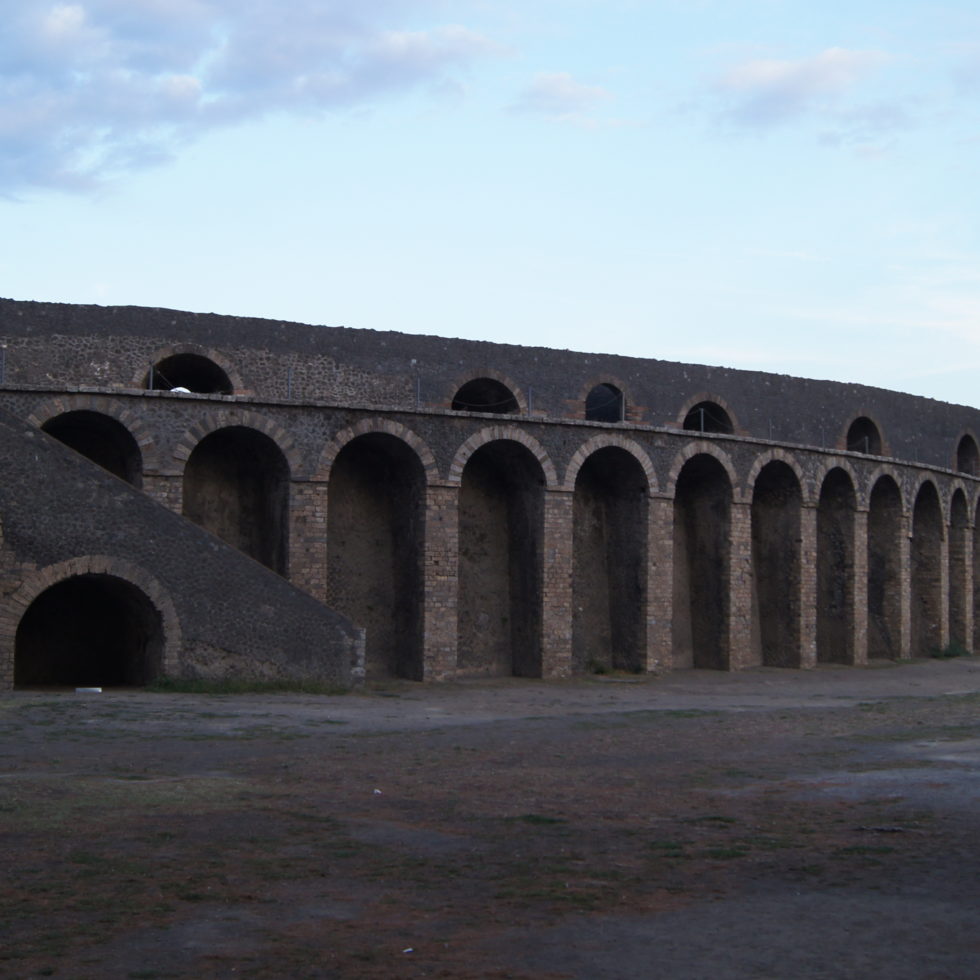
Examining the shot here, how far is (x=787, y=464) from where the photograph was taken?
2303 centimetres

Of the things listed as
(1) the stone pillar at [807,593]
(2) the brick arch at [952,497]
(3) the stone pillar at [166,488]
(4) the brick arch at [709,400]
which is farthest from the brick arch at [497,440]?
(2) the brick arch at [952,497]

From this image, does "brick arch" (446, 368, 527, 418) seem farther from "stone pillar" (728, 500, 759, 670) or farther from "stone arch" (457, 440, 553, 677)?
"stone pillar" (728, 500, 759, 670)

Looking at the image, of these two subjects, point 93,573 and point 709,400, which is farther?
point 709,400

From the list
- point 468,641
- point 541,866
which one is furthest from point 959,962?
point 468,641

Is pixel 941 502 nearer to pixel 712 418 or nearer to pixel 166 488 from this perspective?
pixel 712 418

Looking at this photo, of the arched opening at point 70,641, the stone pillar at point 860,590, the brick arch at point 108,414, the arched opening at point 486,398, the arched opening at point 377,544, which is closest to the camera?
the brick arch at point 108,414

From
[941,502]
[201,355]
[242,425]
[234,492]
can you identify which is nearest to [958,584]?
[941,502]

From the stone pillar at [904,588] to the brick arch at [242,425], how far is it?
45.1 feet

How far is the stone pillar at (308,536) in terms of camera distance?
1762cm

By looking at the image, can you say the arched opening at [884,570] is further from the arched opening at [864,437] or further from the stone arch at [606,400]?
the stone arch at [606,400]

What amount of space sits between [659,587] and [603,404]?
4.55 m

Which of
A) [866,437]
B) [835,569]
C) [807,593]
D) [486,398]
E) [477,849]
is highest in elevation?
[486,398]

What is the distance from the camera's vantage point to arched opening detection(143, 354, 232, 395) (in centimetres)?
1989

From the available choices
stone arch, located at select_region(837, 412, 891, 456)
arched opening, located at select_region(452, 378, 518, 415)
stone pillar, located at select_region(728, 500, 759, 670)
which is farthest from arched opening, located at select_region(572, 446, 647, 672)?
stone arch, located at select_region(837, 412, 891, 456)
